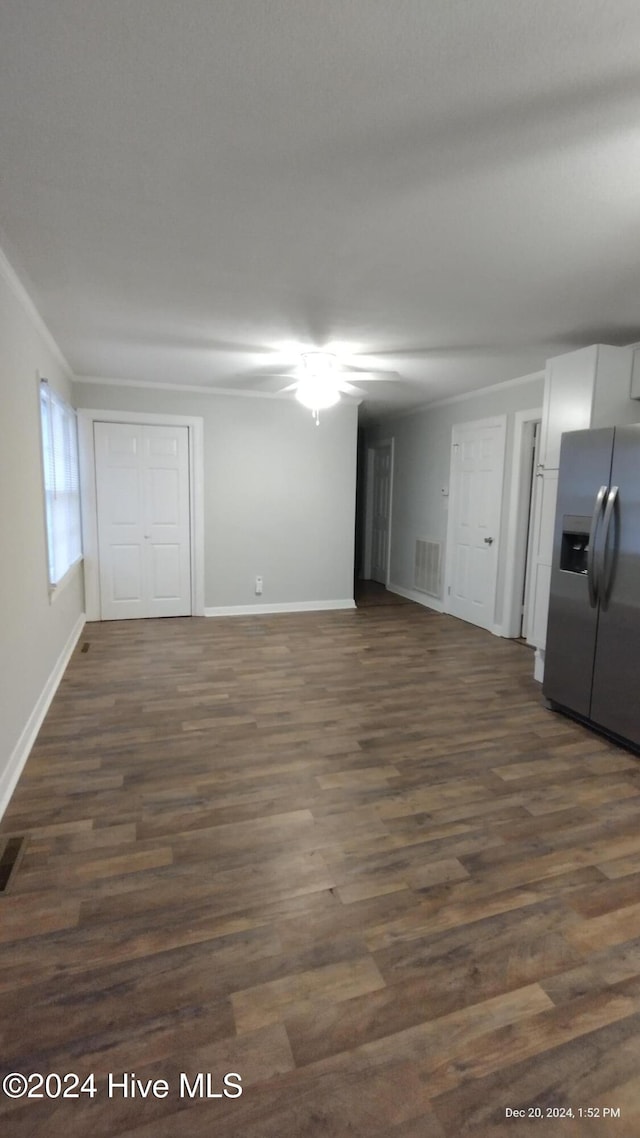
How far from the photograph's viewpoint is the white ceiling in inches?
49.8

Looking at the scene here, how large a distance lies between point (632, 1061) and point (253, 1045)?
0.95 m

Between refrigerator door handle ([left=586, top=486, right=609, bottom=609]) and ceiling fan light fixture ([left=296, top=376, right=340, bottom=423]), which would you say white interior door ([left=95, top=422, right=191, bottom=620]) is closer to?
ceiling fan light fixture ([left=296, top=376, right=340, bottom=423])

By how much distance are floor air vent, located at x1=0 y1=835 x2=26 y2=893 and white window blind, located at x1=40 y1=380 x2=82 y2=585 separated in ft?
6.16

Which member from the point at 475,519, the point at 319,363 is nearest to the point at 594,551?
the point at 319,363

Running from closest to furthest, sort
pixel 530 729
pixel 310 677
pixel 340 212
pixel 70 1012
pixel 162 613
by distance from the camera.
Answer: pixel 70 1012 < pixel 340 212 < pixel 530 729 < pixel 310 677 < pixel 162 613

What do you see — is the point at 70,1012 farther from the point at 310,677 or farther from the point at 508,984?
the point at 310,677

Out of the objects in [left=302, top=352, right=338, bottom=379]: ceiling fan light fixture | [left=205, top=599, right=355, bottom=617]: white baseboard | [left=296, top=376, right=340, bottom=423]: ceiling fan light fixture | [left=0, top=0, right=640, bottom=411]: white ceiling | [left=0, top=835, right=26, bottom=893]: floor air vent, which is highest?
[left=0, top=0, right=640, bottom=411]: white ceiling

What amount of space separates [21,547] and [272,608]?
345cm

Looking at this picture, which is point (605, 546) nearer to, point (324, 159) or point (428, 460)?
point (324, 159)

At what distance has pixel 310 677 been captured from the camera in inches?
157

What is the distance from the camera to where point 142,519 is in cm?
552

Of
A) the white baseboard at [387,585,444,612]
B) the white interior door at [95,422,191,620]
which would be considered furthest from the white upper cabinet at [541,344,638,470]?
the white interior door at [95,422,191,620]

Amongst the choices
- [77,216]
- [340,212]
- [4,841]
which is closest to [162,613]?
[4,841]

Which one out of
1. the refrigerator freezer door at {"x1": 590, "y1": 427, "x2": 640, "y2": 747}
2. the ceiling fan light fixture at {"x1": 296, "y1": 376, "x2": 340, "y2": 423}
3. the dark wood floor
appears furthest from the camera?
the ceiling fan light fixture at {"x1": 296, "y1": 376, "x2": 340, "y2": 423}
